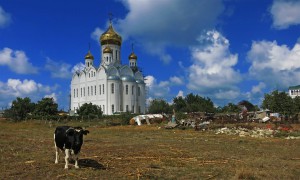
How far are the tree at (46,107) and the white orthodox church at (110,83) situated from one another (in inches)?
610

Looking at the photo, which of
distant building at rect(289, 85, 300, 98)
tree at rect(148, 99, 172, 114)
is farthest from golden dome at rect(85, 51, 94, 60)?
distant building at rect(289, 85, 300, 98)

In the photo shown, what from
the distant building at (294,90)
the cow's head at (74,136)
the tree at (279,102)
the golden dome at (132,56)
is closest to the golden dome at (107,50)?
the golden dome at (132,56)

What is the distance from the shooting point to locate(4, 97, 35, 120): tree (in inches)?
2537

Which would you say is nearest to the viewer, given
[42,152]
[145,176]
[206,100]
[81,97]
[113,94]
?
[145,176]

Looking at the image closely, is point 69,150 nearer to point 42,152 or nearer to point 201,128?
point 42,152

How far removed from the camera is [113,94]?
268ft

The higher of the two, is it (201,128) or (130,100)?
(130,100)

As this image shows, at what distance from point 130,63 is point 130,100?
1310 cm

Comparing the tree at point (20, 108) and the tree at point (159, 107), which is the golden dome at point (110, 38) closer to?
the tree at point (159, 107)

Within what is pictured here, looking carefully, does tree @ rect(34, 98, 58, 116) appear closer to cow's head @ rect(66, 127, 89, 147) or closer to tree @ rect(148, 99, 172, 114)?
tree @ rect(148, 99, 172, 114)

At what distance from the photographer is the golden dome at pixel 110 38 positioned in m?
87.4

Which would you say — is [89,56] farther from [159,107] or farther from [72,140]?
[72,140]

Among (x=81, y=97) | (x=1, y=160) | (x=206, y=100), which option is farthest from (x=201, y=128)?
(x=206, y=100)

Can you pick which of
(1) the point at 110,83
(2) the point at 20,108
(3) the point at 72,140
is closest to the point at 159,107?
(1) the point at 110,83
